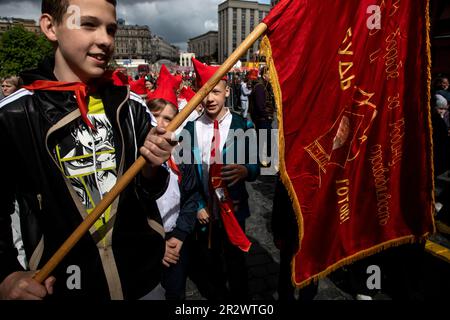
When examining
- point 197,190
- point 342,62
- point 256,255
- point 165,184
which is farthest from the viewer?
point 256,255

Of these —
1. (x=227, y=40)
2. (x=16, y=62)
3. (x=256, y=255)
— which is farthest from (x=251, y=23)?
(x=256, y=255)

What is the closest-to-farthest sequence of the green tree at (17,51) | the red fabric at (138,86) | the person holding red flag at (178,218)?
the person holding red flag at (178,218), the red fabric at (138,86), the green tree at (17,51)

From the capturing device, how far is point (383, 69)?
1834mm

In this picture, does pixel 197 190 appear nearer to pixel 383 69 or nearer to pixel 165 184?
pixel 165 184

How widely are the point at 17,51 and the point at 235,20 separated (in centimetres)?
8937

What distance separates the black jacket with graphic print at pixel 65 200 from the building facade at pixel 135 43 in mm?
140105

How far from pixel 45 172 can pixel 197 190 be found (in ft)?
4.85

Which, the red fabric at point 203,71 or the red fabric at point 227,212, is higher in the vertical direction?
the red fabric at point 203,71

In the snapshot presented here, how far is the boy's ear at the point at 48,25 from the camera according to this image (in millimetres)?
1337

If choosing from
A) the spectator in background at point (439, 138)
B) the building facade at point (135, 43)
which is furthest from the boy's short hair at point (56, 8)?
the building facade at point (135, 43)

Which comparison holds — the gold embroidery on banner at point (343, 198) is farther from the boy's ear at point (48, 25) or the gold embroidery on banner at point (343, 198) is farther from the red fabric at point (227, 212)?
the boy's ear at point (48, 25)

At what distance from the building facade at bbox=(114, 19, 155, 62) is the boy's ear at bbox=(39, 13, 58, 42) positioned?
140 metres

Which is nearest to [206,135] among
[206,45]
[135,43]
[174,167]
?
[174,167]

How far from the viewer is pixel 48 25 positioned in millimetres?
1345
